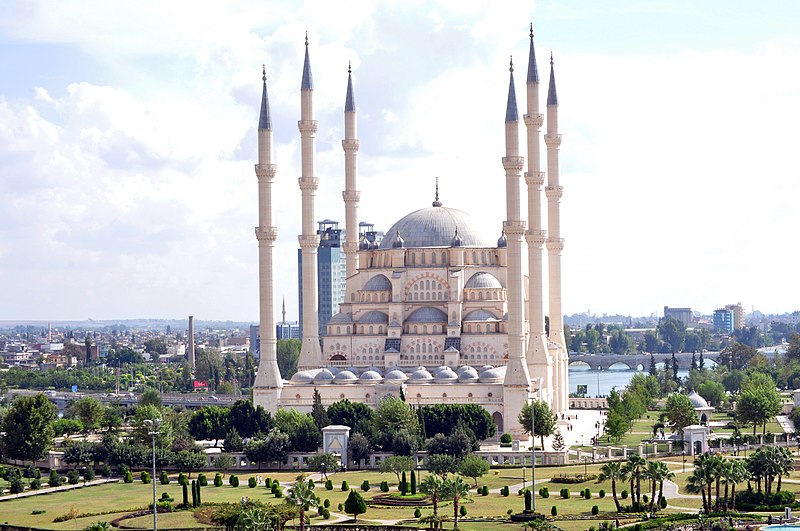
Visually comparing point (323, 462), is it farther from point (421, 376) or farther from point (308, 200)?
point (308, 200)

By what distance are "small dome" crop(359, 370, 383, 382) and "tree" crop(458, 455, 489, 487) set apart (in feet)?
67.8

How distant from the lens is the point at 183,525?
59.7 meters

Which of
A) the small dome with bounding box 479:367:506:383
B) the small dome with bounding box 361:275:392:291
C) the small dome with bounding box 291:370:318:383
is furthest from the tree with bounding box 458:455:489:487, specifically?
the small dome with bounding box 361:275:392:291

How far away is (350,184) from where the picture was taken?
340 ft

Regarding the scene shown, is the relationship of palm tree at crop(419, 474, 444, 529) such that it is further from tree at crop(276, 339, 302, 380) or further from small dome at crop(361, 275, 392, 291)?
tree at crop(276, 339, 302, 380)

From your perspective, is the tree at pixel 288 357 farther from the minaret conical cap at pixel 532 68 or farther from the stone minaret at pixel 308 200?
the minaret conical cap at pixel 532 68

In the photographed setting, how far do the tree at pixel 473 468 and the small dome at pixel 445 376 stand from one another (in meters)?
18.5

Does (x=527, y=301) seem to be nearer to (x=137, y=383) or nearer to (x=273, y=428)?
(x=273, y=428)

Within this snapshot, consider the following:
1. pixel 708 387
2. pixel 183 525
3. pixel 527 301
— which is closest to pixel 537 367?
pixel 527 301

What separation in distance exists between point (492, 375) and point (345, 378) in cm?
871

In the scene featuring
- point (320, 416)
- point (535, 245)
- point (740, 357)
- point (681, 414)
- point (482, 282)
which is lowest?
point (681, 414)

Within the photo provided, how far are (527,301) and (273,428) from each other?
75.8ft

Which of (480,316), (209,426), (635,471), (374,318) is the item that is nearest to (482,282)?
(480,316)

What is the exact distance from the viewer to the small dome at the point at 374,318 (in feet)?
319
